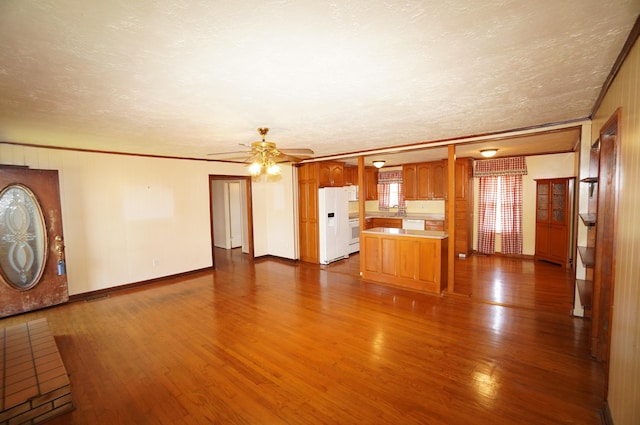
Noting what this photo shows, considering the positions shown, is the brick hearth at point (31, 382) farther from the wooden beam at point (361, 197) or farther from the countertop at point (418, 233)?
the countertop at point (418, 233)

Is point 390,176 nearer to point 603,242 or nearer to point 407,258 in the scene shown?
point 407,258

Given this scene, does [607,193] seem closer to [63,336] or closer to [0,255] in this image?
[63,336]

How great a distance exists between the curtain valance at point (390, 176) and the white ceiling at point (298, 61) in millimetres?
4970

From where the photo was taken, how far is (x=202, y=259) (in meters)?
6.05

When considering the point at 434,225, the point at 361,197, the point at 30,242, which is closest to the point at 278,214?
the point at 361,197

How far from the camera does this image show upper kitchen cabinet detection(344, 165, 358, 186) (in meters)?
7.59

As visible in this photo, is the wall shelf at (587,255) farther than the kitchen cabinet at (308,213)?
No

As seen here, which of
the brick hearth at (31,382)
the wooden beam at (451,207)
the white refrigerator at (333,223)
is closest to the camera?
the brick hearth at (31,382)

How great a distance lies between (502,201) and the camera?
6641mm

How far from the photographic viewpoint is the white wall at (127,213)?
14.4 ft

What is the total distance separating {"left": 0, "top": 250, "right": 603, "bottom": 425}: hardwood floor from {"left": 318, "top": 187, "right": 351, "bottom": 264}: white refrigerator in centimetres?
197

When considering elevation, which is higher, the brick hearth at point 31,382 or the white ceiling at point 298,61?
the white ceiling at point 298,61

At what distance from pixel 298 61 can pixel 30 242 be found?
15.6ft

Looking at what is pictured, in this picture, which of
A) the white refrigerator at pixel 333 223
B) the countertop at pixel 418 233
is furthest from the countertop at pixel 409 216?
the countertop at pixel 418 233
